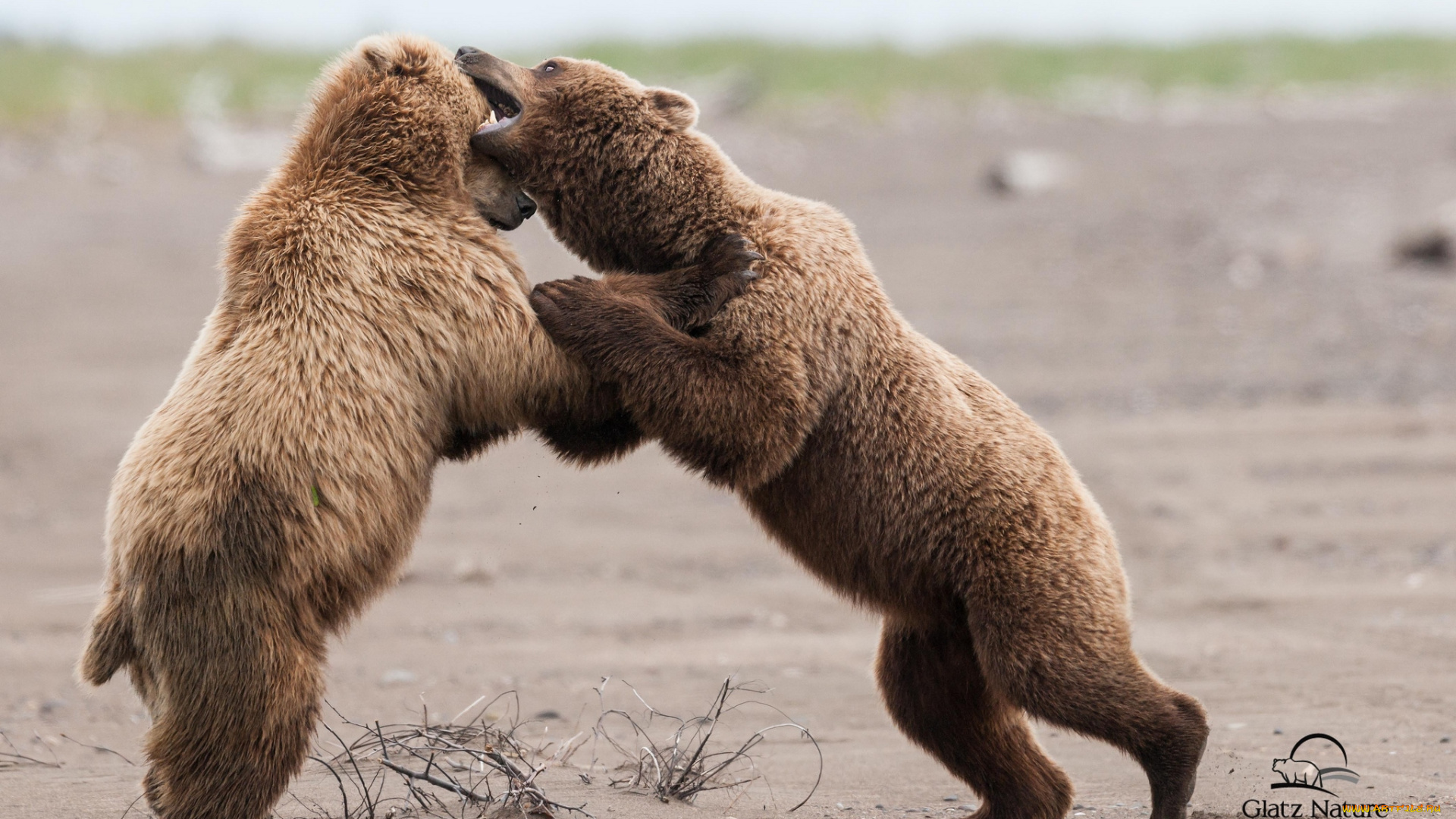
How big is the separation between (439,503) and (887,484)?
6.50m

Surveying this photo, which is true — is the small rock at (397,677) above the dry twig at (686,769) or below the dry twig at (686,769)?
below

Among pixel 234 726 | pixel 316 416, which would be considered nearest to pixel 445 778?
pixel 234 726

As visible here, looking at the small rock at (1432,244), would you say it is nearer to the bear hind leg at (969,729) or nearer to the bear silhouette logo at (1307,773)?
the bear silhouette logo at (1307,773)

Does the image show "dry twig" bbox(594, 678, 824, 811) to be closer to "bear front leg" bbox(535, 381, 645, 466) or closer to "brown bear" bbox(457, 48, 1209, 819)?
"brown bear" bbox(457, 48, 1209, 819)

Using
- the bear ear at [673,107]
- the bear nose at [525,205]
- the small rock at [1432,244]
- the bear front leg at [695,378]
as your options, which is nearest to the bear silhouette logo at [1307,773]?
the bear front leg at [695,378]

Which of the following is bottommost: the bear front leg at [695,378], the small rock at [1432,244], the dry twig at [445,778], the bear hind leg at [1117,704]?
the dry twig at [445,778]

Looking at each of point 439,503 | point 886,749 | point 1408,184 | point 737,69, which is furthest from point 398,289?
point 737,69

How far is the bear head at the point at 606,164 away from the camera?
14.6 ft

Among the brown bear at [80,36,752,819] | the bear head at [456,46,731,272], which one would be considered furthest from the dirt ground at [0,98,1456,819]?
the bear head at [456,46,731,272]

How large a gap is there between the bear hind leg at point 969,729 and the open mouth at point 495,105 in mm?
2010

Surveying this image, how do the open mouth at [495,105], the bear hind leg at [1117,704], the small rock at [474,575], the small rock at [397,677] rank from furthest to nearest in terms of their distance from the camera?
the small rock at [474,575] → the small rock at [397,677] → the open mouth at [495,105] → the bear hind leg at [1117,704]

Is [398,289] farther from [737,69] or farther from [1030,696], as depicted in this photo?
[737,69]

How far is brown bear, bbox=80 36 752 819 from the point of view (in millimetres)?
3639

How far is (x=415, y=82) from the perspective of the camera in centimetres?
420
